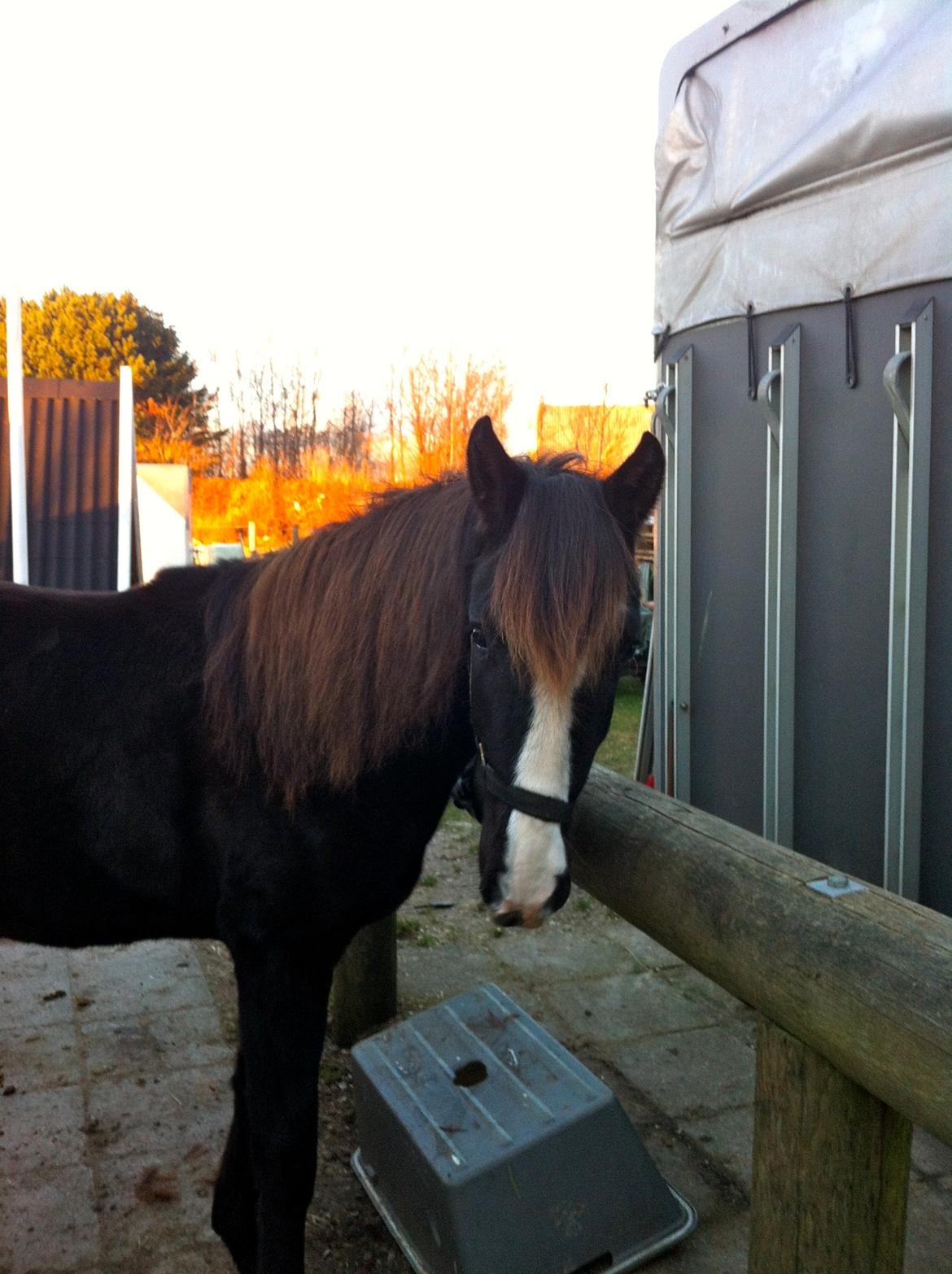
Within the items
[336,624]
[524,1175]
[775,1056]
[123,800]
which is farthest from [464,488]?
[524,1175]

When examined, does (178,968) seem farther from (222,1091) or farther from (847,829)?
(847,829)

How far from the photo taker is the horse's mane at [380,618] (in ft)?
5.85

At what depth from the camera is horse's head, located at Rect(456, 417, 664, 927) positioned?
169 cm

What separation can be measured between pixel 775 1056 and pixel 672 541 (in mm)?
2618

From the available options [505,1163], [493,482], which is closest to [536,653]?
[493,482]

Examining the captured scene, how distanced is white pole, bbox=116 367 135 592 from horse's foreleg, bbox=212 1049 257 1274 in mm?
5573

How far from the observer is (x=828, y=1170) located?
160cm

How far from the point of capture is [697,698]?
402 cm

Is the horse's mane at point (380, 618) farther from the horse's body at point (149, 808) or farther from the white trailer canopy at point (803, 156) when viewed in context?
the white trailer canopy at point (803, 156)

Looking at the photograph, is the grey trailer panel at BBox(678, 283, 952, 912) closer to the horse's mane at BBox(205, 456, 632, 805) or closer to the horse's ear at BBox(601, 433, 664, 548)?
the horse's ear at BBox(601, 433, 664, 548)

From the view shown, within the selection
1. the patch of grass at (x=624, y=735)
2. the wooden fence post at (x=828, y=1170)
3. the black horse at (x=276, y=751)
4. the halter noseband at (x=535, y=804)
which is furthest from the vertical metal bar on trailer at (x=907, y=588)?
the patch of grass at (x=624, y=735)

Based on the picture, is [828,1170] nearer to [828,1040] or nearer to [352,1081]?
[828,1040]

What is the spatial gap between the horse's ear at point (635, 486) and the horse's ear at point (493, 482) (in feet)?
0.67

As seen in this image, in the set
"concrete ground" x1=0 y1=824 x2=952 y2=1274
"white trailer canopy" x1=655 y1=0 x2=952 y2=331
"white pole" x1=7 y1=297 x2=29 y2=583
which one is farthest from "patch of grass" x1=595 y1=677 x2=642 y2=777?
"white pole" x1=7 y1=297 x2=29 y2=583
